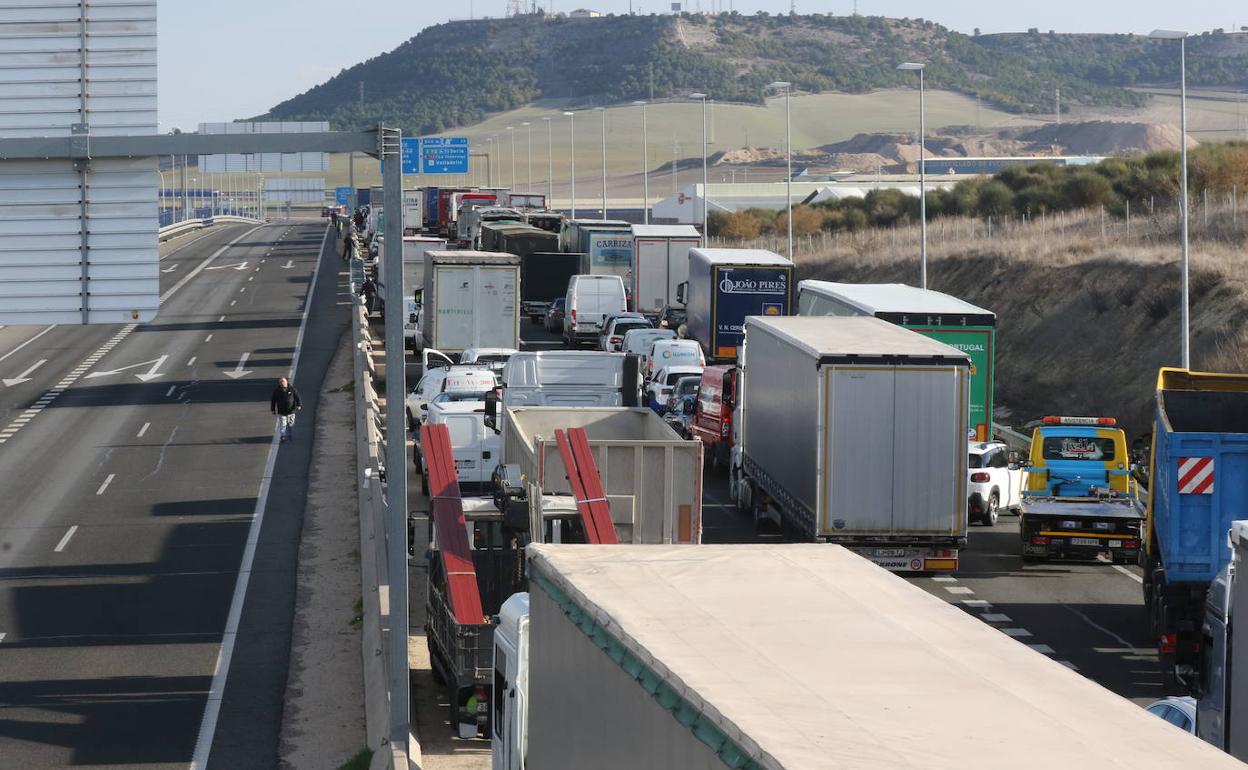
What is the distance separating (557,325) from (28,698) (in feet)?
147

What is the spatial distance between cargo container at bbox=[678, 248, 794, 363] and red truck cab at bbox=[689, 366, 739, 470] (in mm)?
11273

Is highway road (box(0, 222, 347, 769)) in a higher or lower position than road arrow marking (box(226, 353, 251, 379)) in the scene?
lower

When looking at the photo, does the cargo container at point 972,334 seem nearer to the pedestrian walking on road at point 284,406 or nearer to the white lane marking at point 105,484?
the pedestrian walking on road at point 284,406

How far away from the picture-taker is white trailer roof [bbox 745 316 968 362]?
22422mm

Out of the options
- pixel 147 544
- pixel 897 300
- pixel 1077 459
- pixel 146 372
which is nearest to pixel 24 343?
pixel 146 372

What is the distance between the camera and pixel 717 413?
3250 centimetres

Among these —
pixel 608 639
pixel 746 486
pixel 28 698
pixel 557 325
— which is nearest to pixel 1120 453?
pixel 746 486

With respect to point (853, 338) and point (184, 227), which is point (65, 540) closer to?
point (853, 338)

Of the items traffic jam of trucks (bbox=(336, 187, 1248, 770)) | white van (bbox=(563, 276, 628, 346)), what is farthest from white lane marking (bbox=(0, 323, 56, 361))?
white van (bbox=(563, 276, 628, 346))

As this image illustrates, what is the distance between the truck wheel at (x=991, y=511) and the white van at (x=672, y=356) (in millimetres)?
12863

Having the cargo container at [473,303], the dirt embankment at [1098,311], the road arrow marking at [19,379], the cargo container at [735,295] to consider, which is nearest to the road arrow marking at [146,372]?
the road arrow marking at [19,379]

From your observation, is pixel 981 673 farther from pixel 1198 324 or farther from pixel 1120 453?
pixel 1198 324

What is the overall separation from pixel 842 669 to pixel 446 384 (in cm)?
2681

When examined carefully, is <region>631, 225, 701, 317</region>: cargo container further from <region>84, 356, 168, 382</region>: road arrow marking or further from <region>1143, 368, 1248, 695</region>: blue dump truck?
<region>1143, 368, 1248, 695</region>: blue dump truck
